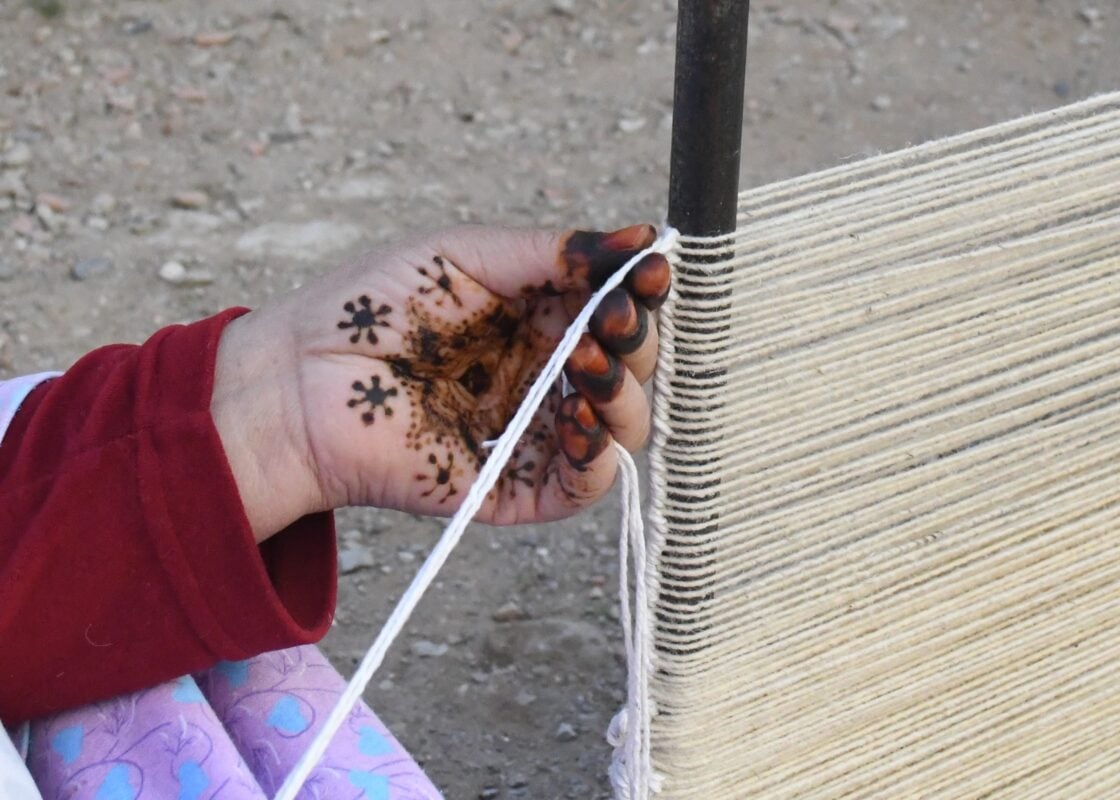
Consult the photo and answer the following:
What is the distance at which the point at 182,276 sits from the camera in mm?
2896

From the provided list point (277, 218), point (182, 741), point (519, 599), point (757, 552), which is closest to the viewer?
point (182, 741)

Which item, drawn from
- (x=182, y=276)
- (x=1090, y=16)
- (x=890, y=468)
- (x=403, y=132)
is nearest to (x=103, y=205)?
(x=182, y=276)

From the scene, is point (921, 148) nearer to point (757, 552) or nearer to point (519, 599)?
point (757, 552)

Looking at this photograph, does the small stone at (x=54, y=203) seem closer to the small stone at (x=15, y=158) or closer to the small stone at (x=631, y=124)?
the small stone at (x=15, y=158)

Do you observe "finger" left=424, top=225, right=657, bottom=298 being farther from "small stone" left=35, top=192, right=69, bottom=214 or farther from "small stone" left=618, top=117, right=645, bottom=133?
"small stone" left=618, top=117, right=645, bottom=133

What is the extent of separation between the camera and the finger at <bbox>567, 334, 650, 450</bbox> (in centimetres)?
86

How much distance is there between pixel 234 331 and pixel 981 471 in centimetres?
60

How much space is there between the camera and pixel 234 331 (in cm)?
97

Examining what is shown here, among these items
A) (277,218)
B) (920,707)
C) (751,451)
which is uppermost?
(751,451)

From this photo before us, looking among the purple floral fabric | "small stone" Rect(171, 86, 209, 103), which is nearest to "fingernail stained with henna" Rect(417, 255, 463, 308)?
the purple floral fabric

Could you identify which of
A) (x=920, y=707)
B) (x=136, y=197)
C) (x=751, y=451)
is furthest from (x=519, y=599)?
Result: (x=136, y=197)

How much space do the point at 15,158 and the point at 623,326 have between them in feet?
8.94

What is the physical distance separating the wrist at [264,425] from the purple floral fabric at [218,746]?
0.13m

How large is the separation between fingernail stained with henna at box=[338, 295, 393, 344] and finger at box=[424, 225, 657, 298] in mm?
57
